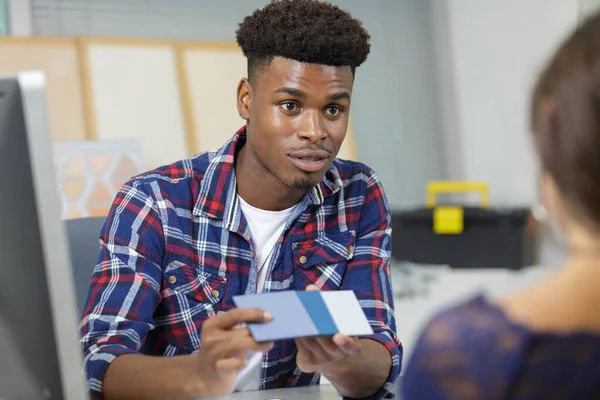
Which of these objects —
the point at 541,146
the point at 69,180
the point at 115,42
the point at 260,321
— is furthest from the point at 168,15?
the point at 541,146

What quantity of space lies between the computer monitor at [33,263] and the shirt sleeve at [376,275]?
756 millimetres

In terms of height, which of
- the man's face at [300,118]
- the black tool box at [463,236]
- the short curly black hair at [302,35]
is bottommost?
the black tool box at [463,236]

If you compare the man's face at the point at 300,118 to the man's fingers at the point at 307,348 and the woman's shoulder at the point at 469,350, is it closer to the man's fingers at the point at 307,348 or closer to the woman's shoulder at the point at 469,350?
the man's fingers at the point at 307,348

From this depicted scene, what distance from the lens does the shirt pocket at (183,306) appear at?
64.9 inches

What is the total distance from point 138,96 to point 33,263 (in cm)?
289

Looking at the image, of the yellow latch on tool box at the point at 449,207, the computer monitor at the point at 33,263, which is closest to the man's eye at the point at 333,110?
the computer monitor at the point at 33,263

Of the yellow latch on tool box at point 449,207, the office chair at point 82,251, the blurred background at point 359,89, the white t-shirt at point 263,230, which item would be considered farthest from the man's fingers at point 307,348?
the yellow latch on tool box at point 449,207

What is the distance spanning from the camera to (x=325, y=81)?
1.71 metres

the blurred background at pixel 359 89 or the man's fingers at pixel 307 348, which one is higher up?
the blurred background at pixel 359 89

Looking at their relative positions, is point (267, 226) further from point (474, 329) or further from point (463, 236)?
point (463, 236)

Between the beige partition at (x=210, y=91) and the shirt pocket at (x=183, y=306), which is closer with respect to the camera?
the shirt pocket at (x=183, y=306)

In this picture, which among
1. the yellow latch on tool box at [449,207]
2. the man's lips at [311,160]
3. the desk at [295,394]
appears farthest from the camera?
the yellow latch on tool box at [449,207]

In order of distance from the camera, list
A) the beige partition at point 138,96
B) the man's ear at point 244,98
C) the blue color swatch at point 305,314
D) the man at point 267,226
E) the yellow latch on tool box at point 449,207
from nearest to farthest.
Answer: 1. the blue color swatch at point 305,314
2. the man at point 267,226
3. the man's ear at point 244,98
4. the beige partition at point 138,96
5. the yellow latch on tool box at point 449,207

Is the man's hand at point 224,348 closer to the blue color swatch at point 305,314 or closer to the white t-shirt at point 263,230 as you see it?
the blue color swatch at point 305,314
